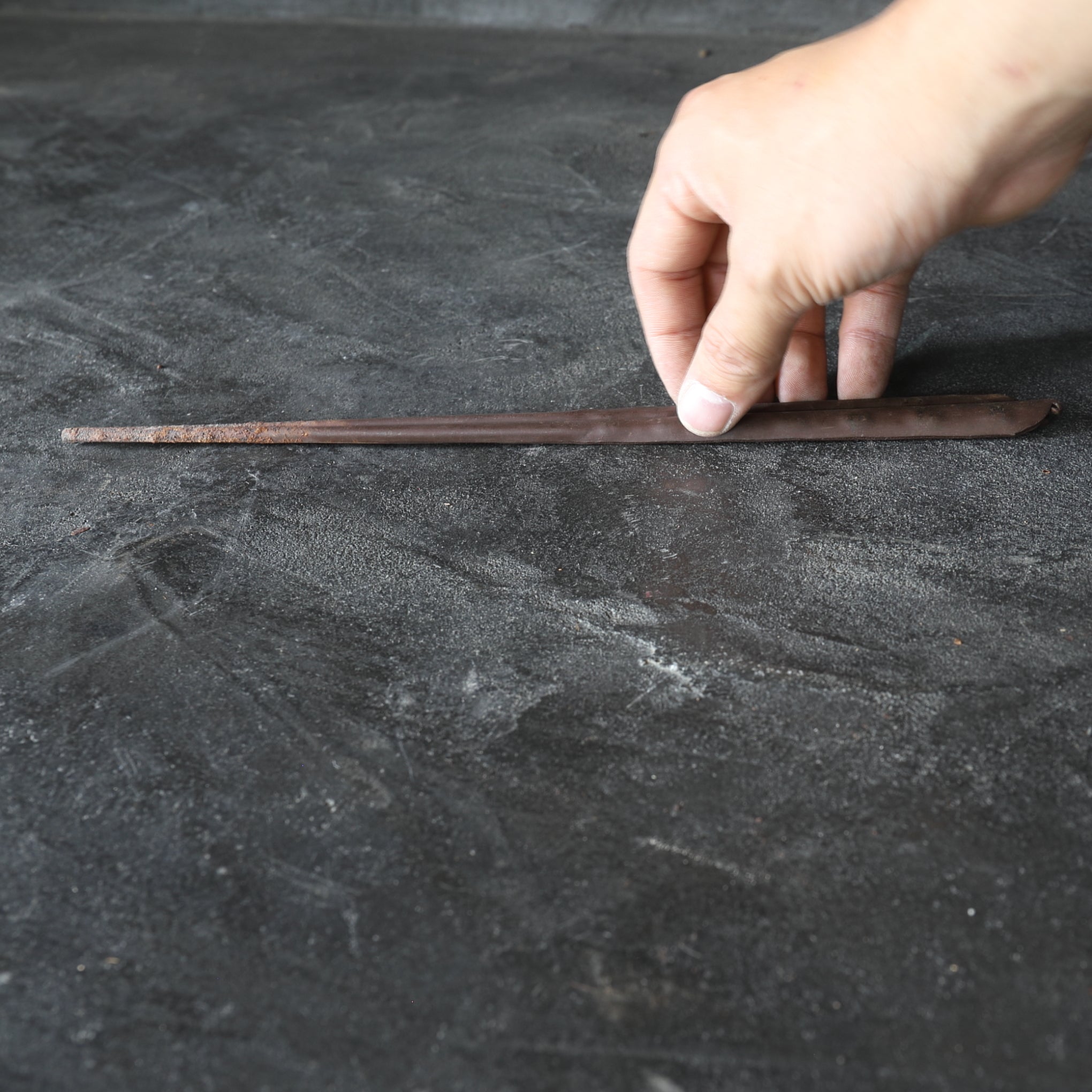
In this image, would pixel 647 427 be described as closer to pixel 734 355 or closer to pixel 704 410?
pixel 704 410

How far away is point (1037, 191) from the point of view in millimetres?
1228

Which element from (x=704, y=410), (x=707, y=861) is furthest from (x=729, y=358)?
(x=707, y=861)

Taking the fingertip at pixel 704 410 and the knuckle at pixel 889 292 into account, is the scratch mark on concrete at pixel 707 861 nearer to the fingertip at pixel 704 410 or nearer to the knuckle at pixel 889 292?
the fingertip at pixel 704 410

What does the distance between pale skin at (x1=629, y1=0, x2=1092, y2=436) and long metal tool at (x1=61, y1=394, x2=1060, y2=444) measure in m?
0.19

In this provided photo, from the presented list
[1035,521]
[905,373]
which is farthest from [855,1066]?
[905,373]

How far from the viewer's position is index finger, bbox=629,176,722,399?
4.71ft

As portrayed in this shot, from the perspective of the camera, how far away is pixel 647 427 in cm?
166

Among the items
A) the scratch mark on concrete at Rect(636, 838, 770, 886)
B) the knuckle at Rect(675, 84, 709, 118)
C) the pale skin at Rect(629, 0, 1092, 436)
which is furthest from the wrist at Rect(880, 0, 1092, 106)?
the scratch mark on concrete at Rect(636, 838, 770, 886)

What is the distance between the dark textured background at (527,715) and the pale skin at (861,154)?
0.35 m

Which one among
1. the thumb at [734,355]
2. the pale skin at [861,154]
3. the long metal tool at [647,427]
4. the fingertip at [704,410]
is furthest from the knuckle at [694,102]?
the long metal tool at [647,427]

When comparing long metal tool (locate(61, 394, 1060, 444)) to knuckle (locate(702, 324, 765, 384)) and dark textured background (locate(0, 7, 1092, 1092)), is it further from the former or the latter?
knuckle (locate(702, 324, 765, 384))

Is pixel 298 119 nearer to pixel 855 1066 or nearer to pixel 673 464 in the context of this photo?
pixel 673 464

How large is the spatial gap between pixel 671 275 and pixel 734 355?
0.26 meters

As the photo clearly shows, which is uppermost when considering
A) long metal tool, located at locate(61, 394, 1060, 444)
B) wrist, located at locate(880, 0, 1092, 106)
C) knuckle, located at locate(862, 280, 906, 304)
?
wrist, located at locate(880, 0, 1092, 106)
